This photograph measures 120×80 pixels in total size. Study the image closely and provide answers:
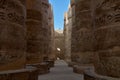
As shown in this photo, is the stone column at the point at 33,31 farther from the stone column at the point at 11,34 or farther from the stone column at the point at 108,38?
the stone column at the point at 108,38

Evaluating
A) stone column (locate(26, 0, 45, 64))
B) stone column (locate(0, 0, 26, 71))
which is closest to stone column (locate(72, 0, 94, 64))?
stone column (locate(26, 0, 45, 64))

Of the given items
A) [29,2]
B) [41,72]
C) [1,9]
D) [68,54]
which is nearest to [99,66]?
[1,9]

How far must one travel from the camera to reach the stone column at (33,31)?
385 inches

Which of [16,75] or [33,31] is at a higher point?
[33,31]

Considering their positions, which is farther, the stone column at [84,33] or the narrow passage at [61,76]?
the stone column at [84,33]

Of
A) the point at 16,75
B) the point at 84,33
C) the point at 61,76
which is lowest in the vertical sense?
the point at 61,76

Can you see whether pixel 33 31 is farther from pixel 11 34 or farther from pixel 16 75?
pixel 16 75

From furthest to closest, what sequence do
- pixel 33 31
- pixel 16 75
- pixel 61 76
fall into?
pixel 33 31, pixel 61 76, pixel 16 75

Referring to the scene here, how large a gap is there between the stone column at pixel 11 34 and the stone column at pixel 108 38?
1.97m

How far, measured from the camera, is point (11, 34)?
4.78 meters

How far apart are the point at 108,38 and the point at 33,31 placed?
6497 millimetres

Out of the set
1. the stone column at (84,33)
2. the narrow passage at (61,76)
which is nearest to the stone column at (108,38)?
the narrow passage at (61,76)

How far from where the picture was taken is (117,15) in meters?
3.79

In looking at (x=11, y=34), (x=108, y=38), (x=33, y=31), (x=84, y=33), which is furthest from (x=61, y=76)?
(x=108, y=38)
